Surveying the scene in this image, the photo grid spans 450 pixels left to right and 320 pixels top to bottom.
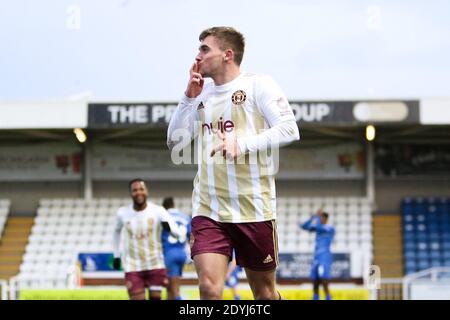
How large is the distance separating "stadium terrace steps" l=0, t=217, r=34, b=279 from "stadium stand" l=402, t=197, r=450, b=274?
10053 mm

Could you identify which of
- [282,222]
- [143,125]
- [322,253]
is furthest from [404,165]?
[322,253]

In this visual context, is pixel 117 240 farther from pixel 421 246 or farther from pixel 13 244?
pixel 13 244

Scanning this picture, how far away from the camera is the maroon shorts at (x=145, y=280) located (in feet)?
39.7

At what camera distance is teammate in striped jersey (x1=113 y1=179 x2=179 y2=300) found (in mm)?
12172

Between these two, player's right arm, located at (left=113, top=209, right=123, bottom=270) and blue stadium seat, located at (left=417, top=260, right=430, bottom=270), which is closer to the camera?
player's right arm, located at (left=113, top=209, right=123, bottom=270)

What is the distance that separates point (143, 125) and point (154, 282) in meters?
12.9

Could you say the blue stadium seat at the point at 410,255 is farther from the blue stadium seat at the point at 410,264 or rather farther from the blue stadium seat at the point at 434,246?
the blue stadium seat at the point at 434,246

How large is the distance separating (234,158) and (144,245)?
596cm

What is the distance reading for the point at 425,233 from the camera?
26.6 m

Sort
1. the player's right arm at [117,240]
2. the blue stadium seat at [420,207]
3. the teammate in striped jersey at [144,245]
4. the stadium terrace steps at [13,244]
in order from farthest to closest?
the blue stadium seat at [420,207] → the stadium terrace steps at [13,244] → the teammate in striped jersey at [144,245] → the player's right arm at [117,240]

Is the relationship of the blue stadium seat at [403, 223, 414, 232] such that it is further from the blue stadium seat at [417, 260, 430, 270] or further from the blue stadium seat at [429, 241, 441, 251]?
the blue stadium seat at [417, 260, 430, 270]

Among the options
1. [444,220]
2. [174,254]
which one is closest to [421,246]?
[444,220]

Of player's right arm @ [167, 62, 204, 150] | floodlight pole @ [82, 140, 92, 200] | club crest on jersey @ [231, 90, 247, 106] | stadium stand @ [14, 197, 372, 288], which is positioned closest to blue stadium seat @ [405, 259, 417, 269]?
stadium stand @ [14, 197, 372, 288]

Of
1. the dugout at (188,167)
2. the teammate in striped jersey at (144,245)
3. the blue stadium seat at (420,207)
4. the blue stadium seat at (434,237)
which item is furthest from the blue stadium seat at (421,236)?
the teammate in striped jersey at (144,245)
